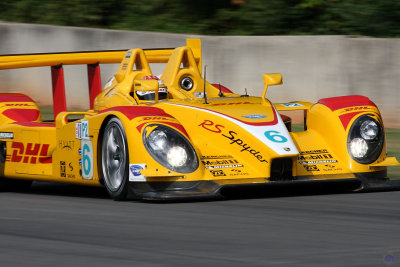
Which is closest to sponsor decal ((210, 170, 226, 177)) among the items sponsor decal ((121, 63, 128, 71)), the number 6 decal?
the number 6 decal

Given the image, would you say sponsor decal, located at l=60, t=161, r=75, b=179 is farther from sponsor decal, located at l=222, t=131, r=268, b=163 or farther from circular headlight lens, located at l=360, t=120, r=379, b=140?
circular headlight lens, located at l=360, t=120, r=379, b=140

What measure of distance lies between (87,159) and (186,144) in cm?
110

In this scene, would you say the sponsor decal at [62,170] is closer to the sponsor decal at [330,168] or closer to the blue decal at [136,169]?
the blue decal at [136,169]

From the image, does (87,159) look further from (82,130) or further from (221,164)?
(221,164)

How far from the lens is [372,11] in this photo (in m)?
15.3

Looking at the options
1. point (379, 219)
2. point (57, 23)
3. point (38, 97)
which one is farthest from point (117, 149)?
point (57, 23)

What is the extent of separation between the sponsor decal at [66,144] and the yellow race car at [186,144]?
0.01 meters

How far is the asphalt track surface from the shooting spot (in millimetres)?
5137

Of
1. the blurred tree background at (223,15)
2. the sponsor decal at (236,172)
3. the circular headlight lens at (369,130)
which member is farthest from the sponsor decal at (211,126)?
the blurred tree background at (223,15)

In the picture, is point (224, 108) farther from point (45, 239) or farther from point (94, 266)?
point (94, 266)

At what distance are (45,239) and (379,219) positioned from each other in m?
2.35

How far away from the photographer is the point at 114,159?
7.96 m

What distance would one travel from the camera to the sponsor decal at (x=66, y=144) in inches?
335

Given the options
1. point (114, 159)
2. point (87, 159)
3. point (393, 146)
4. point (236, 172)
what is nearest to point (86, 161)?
point (87, 159)
